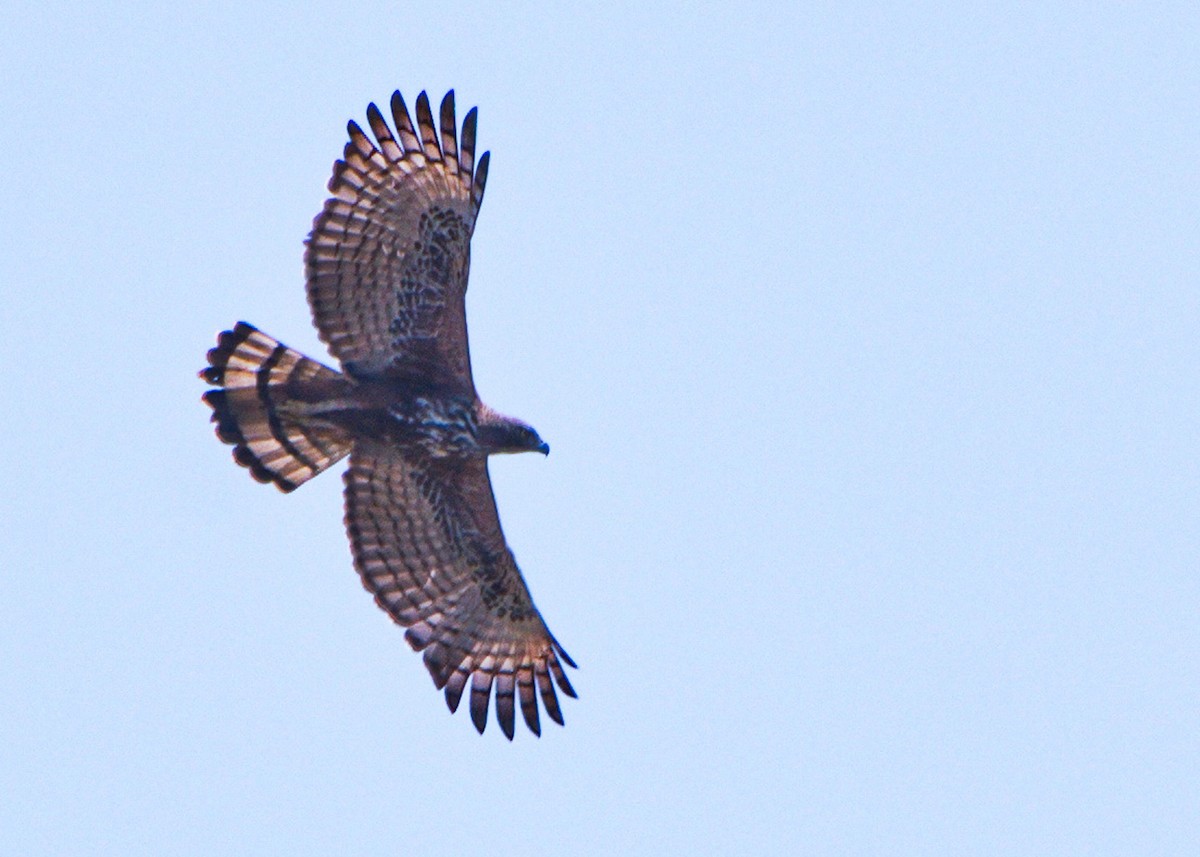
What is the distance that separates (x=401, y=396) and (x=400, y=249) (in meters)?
1.02

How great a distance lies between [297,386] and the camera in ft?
59.6

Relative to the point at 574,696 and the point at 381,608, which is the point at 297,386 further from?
the point at 574,696

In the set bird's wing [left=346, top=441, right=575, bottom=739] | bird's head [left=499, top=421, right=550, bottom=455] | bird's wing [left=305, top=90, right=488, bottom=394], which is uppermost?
bird's wing [left=305, top=90, right=488, bottom=394]

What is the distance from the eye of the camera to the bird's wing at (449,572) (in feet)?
60.8

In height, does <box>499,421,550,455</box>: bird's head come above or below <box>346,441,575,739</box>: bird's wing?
above

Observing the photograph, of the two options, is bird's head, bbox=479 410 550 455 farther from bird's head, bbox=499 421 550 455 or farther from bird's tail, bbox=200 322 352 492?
bird's tail, bbox=200 322 352 492

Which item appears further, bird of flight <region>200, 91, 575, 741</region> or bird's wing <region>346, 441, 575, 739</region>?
bird's wing <region>346, 441, 575, 739</region>

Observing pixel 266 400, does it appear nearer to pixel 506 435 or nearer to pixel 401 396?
A: pixel 401 396

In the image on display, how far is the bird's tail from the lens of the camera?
1805cm

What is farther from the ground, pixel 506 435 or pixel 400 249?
pixel 400 249

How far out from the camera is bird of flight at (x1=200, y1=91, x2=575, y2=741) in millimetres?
18078

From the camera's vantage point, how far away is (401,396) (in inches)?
715

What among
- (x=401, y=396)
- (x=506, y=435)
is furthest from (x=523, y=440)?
(x=401, y=396)

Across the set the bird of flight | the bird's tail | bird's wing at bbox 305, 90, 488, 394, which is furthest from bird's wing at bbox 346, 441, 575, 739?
bird's wing at bbox 305, 90, 488, 394
